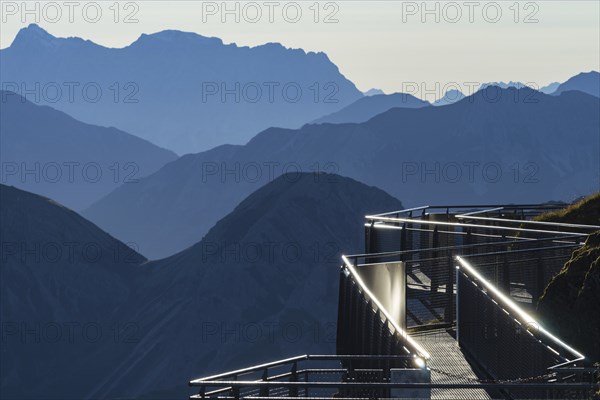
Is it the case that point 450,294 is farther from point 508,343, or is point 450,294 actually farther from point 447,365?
point 508,343

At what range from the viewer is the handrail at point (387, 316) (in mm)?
11417

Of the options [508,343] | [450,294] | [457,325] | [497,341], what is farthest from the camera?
[450,294]

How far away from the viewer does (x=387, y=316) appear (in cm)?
1357

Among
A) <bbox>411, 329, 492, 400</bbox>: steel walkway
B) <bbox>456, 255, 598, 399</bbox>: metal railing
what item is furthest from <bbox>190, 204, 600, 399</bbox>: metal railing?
<bbox>411, 329, 492, 400</bbox>: steel walkway

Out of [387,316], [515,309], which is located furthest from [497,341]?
[515,309]

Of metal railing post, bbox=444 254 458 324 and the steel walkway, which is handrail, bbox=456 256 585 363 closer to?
the steel walkway

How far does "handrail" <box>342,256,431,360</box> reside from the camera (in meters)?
11.4

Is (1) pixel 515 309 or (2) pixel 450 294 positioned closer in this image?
(1) pixel 515 309

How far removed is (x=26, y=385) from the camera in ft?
616

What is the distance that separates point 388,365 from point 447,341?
4.21 m

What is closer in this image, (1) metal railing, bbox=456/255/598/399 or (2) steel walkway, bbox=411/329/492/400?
(1) metal railing, bbox=456/255/598/399

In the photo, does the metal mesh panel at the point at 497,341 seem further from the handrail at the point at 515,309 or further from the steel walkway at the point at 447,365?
the steel walkway at the point at 447,365

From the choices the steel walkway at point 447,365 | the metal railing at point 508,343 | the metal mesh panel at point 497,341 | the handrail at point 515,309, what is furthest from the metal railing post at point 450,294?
the metal mesh panel at point 497,341

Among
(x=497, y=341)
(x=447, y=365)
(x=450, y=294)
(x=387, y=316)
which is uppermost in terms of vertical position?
(x=450, y=294)
